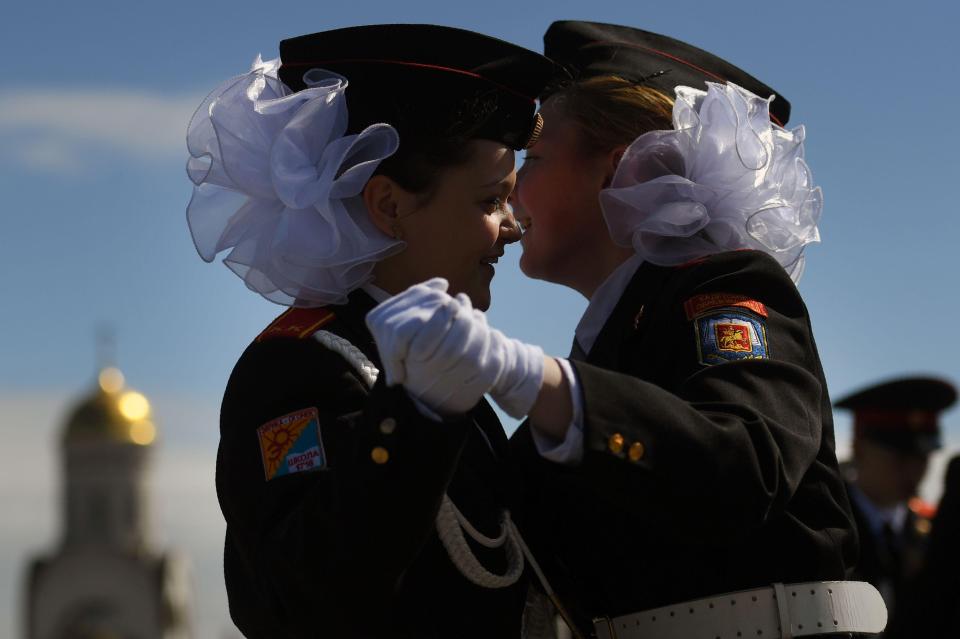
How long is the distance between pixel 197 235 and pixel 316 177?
0.35 meters

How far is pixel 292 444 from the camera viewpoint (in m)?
3.44

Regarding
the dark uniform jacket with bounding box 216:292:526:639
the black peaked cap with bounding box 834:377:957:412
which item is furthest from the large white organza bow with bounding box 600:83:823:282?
the black peaked cap with bounding box 834:377:957:412

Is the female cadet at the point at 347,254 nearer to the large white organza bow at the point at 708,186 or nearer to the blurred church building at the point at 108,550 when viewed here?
the large white organza bow at the point at 708,186

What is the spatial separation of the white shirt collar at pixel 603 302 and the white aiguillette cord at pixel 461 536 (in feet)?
2.22

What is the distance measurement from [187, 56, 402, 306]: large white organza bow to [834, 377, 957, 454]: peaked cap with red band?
6.06m

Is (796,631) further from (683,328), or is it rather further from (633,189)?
(633,189)

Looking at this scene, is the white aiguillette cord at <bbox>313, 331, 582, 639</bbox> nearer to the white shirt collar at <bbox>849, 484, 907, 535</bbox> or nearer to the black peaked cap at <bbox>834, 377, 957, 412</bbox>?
the white shirt collar at <bbox>849, 484, 907, 535</bbox>

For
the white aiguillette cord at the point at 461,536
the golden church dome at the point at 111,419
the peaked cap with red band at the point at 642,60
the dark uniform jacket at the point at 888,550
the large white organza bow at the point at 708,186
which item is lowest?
the golden church dome at the point at 111,419

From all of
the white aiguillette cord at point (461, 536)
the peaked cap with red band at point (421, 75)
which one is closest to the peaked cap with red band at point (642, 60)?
the peaked cap with red band at point (421, 75)

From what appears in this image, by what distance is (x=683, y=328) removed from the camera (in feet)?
12.4

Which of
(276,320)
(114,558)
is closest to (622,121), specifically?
(276,320)

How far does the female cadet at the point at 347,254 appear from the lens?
3.41 meters

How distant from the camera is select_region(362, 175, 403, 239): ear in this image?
383 cm

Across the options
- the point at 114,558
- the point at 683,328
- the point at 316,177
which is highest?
the point at 316,177
